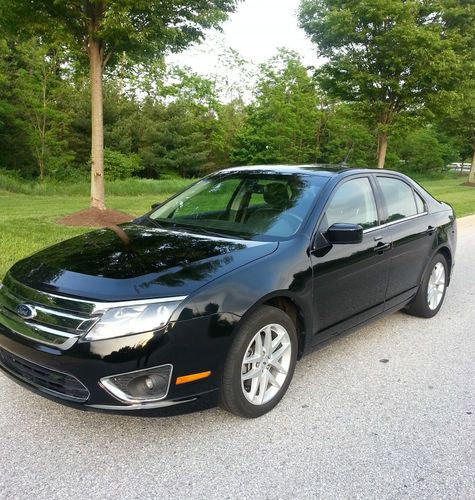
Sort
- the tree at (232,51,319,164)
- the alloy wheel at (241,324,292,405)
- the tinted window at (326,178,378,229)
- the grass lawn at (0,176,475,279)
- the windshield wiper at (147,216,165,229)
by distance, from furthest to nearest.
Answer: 1. the tree at (232,51,319,164)
2. the grass lawn at (0,176,475,279)
3. the windshield wiper at (147,216,165,229)
4. the tinted window at (326,178,378,229)
5. the alloy wheel at (241,324,292,405)

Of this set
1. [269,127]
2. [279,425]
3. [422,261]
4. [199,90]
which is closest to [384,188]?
[422,261]

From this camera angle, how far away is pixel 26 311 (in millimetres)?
2748

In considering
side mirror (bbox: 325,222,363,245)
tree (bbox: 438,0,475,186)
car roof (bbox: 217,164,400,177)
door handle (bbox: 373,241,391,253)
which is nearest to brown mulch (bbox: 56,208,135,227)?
car roof (bbox: 217,164,400,177)

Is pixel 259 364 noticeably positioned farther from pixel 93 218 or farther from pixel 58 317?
pixel 93 218

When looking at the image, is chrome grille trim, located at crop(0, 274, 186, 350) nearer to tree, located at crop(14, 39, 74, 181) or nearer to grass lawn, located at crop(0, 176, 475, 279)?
grass lawn, located at crop(0, 176, 475, 279)

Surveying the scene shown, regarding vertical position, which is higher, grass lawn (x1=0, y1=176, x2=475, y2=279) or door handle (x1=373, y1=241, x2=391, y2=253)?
door handle (x1=373, y1=241, x2=391, y2=253)

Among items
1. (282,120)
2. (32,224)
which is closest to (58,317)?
(32,224)

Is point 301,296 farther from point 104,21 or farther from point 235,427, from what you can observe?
point 104,21

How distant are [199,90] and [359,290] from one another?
37.0 metres

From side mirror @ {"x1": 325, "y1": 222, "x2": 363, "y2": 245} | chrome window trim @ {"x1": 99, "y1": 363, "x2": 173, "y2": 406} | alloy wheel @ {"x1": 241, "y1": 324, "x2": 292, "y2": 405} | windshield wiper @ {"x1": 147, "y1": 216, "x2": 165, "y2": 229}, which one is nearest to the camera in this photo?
chrome window trim @ {"x1": 99, "y1": 363, "x2": 173, "y2": 406}

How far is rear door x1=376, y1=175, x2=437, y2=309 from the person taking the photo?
14.2ft

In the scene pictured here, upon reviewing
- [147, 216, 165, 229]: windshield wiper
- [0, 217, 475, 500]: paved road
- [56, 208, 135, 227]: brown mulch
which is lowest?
[0, 217, 475, 500]: paved road

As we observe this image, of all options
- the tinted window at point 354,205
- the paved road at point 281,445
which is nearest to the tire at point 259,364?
the paved road at point 281,445

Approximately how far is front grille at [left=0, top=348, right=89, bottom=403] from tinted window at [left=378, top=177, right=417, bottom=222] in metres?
2.93
